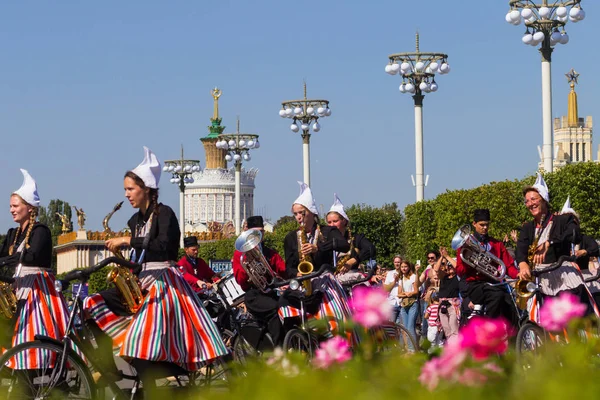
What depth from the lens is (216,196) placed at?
160500 millimetres

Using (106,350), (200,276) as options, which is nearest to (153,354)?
(106,350)

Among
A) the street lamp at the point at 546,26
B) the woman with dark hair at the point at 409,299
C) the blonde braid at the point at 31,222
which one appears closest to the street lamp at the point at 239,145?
the street lamp at the point at 546,26

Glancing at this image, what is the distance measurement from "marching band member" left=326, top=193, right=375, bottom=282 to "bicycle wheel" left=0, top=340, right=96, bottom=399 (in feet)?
14.3

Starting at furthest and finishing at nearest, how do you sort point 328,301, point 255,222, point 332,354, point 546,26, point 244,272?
point 546,26 → point 255,222 → point 244,272 → point 328,301 → point 332,354

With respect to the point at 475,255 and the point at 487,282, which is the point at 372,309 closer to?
the point at 475,255

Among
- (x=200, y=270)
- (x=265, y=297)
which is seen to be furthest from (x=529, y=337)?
(x=200, y=270)

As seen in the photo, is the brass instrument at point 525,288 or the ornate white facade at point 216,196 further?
the ornate white facade at point 216,196

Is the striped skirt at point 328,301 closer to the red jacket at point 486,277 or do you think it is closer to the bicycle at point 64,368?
the red jacket at point 486,277

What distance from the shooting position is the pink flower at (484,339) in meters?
3.03

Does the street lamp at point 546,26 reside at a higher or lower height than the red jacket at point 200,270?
higher

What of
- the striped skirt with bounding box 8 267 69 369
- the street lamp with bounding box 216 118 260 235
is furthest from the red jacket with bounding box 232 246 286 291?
the street lamp with bounding box 216 118 260 235

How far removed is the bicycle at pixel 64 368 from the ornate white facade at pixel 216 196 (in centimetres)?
15209

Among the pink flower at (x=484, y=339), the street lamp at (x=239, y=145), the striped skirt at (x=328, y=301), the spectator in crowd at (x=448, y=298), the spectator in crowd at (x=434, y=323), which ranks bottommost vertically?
the spectator in crowd at (x=434, y=323)

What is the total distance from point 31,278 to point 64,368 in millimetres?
1850
